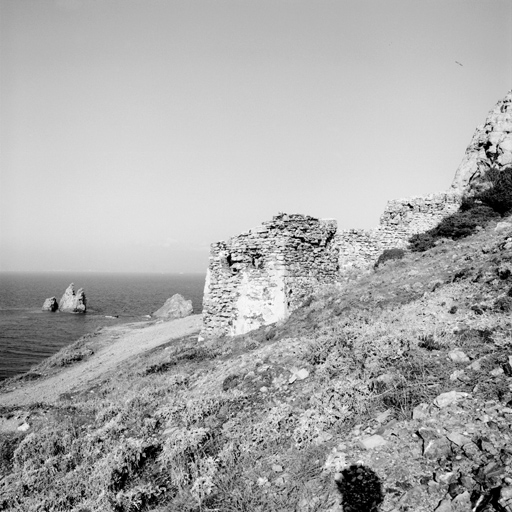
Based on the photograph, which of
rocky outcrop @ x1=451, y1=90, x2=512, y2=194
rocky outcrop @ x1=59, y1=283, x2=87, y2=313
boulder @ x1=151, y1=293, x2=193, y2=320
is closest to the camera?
rocky outcrop @ x1=451, y1=90, x2=512, y2=194

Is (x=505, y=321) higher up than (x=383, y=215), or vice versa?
(x=383, y=215)

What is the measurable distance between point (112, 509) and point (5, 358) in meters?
36.5

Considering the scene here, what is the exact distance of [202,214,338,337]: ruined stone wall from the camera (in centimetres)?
1422

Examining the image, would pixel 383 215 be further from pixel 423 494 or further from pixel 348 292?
pixel 423 494

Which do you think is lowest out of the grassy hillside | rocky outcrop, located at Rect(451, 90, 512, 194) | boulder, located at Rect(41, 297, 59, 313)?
Answer: boulder, located at Rect(41, 297, 59, 313)

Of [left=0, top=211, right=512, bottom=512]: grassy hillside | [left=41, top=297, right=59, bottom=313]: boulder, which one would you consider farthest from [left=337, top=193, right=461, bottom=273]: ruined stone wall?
[left=41, top=297, right=59, bottom=313]: boulder

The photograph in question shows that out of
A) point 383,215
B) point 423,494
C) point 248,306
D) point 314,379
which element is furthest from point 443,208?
point 423,494

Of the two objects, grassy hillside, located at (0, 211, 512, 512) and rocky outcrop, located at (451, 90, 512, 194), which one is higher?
rocky outcrop, located at (451, 90, 512, 194)

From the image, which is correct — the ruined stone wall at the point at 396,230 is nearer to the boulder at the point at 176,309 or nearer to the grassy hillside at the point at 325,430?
the grassy hillside at the point at 325,430

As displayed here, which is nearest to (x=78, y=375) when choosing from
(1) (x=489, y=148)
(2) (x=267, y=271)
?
(2) (x=267, y=271)

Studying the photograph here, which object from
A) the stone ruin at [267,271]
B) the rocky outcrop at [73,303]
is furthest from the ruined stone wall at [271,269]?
the rocky outcrop at [73,303]

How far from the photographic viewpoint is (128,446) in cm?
602

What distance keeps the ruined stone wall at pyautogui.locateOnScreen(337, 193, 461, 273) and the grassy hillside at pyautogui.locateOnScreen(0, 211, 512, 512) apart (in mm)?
11724

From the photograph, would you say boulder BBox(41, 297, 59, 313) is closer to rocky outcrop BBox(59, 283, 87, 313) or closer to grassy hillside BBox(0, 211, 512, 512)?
rocky outcrop BBox(59, 283, 87, 313)
